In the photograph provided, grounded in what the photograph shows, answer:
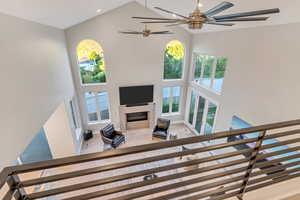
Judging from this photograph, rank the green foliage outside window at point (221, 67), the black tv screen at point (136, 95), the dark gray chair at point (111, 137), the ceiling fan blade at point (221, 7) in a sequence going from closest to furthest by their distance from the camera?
the ceiling fan blade at point (221, 7) → the green foliage outside window at point (221, 67) → the dark gray chair at point (111, 137) → the black tv screen at point (136, 95)

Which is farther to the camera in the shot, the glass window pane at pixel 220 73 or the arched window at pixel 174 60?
the arched window at pixel 174 60

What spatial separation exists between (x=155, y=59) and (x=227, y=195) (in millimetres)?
6134

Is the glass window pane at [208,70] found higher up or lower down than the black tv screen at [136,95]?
higher up

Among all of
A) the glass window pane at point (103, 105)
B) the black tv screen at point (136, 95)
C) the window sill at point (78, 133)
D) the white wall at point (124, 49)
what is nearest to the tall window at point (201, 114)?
the white wall at point (124, 49)

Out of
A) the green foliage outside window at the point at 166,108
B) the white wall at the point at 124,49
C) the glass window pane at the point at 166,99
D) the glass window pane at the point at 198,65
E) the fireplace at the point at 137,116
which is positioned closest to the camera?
the white wall at the point at 124,49

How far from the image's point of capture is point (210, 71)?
611 cm

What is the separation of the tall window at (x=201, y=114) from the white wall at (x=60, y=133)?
518 centimetres

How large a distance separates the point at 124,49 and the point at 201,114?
14.3ft

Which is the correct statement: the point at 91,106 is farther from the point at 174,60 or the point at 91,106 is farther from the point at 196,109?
the point at 196,109

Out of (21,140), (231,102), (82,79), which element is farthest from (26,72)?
(231,102)

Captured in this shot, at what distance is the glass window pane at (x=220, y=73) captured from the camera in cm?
536

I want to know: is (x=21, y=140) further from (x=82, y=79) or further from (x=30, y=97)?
A: (x=82, y=79)

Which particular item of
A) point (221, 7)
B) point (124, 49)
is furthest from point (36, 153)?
point (221, 7)

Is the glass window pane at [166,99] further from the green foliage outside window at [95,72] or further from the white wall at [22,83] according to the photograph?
the white wall at [22,83]
